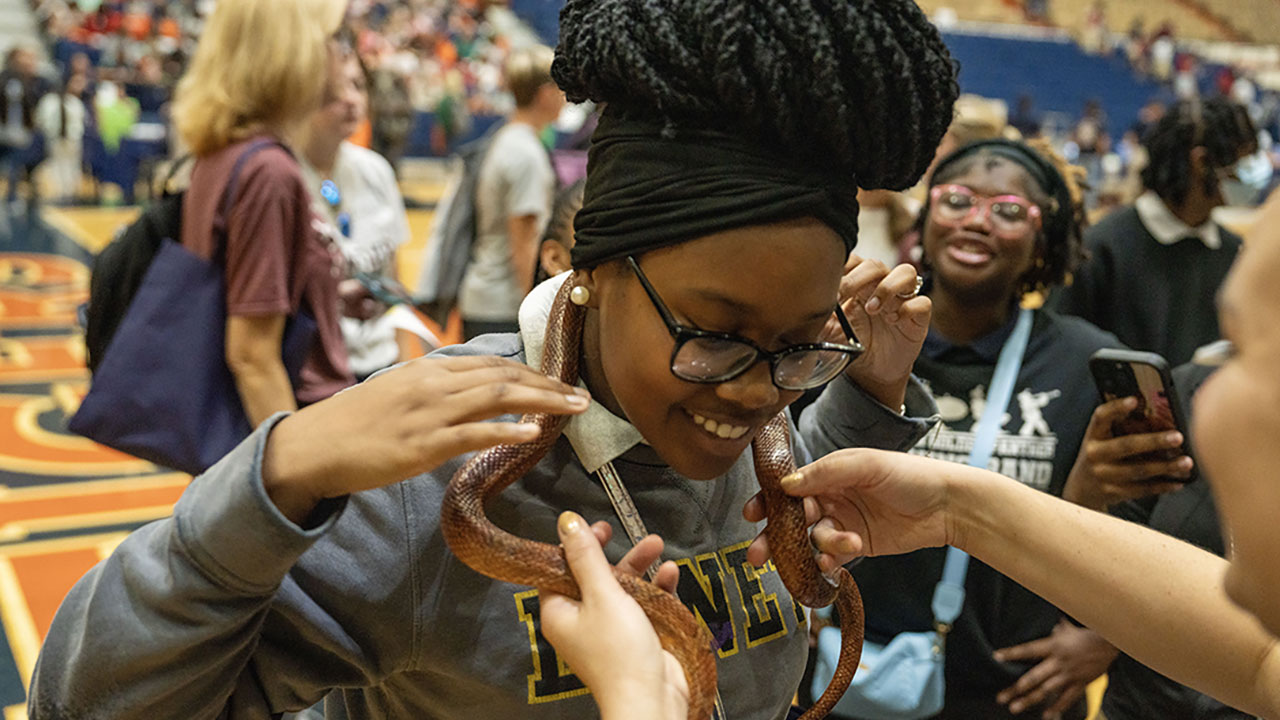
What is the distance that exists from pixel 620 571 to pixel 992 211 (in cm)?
160

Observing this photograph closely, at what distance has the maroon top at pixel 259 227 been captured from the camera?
218cm

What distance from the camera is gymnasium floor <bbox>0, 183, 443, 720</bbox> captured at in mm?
3473

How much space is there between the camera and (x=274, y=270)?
7.18ft

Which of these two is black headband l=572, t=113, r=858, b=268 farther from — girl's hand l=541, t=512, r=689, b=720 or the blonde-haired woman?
the blonde-haired woman

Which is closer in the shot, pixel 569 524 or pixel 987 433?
pixel 569 524

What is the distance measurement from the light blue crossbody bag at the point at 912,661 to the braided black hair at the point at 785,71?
1.25 metres

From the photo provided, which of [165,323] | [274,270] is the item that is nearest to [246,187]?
[274,270]

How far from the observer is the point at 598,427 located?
119 centimetres

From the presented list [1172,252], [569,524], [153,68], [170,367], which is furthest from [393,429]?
[153,68]

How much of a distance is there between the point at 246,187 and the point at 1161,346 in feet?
9.12

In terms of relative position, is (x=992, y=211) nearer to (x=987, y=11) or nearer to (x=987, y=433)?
(x=987, y=433)

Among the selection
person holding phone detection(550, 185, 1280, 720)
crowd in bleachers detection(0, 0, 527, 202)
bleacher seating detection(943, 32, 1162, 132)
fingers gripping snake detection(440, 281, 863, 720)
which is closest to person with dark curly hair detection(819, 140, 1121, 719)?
person holding phone detection(550, 185, 1280, 720)

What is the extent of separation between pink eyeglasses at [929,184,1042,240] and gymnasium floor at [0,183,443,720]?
2.87m

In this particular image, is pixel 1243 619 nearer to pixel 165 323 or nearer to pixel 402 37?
Result: pixel 165 323
